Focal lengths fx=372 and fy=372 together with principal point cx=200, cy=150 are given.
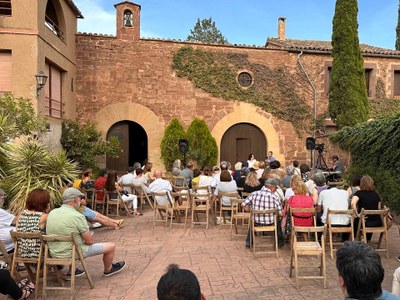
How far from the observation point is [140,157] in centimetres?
1573

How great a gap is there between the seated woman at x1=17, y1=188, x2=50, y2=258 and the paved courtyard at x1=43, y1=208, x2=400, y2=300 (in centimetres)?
60

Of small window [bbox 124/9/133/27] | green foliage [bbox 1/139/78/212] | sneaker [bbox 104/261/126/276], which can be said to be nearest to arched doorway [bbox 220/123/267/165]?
small window [bbox 124/9/133/27]

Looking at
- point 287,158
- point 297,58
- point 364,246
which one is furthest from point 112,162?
point 364,246

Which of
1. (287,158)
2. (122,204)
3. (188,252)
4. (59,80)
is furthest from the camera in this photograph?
(287,158)

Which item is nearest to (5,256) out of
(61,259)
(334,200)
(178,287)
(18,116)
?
(61,259)

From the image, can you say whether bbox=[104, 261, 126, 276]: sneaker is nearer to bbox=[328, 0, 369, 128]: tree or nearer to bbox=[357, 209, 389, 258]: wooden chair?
bbox=[357, 209, 389, 258]: wooden chair

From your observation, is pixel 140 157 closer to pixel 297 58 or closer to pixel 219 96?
pixel 219 96

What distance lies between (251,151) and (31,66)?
9354 millimetres

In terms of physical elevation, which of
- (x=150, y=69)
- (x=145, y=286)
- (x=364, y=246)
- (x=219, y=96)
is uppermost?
(x=150, y=69)

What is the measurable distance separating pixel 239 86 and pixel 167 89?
3062 mm

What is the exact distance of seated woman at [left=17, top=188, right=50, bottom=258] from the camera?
4270 millimetres

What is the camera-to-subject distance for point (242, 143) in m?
16.0

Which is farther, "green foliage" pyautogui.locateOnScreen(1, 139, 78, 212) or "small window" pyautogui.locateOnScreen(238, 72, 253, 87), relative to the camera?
"small window" pyautogui.locateOnScreen(238, 72, 253, 87)

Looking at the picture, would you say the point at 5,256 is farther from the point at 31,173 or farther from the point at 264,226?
the point at 264,226
